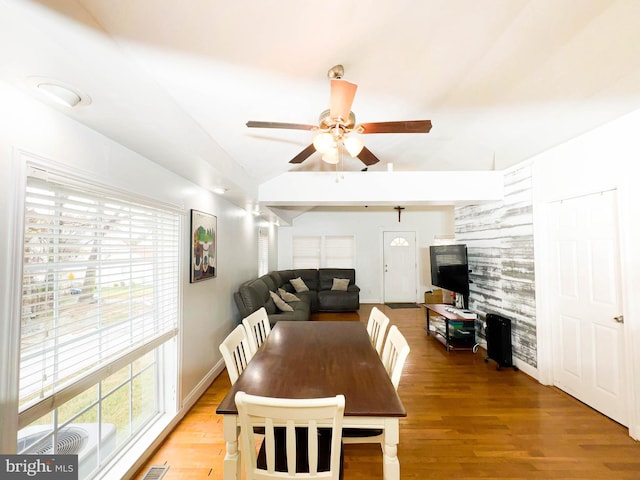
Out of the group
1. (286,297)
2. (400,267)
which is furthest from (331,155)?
(400,267)

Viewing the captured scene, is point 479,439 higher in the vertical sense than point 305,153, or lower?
lower

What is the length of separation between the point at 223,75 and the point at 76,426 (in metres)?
2.08

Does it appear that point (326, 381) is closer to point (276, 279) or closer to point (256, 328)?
point (256, 328)

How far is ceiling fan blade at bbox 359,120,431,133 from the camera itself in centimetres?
168

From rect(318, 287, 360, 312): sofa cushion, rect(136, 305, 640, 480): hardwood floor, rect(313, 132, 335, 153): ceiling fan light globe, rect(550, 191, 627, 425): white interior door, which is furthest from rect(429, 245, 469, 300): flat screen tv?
rect(313, 132, 335, 153): ceiling fan light globe

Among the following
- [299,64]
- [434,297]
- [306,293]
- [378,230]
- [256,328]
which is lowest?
[434,297]

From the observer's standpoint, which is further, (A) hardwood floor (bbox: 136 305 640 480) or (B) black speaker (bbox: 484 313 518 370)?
(B) black speaker (bbox: 484 313 518 370)

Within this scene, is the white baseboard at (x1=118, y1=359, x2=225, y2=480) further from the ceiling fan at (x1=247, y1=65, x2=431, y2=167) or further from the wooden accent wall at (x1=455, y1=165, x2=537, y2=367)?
the wooden accent wall at (x1=455, y1=165, x2=537, y2=367)

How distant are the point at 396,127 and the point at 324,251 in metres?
5.34

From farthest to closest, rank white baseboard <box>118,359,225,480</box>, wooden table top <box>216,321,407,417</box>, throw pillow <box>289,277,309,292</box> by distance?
1. throw pillow <box>289,277,309,292</box>
2. white baseboard <box>118,359,225,480</box>
3. wooden table top <box>216,321,407,417</box>

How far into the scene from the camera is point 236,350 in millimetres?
1763

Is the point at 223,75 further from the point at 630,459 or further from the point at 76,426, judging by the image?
the point at 630,459

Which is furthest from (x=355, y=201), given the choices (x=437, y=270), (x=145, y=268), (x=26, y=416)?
(x=26, y=416)

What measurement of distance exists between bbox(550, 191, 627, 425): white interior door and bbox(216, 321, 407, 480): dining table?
2.05 metres
